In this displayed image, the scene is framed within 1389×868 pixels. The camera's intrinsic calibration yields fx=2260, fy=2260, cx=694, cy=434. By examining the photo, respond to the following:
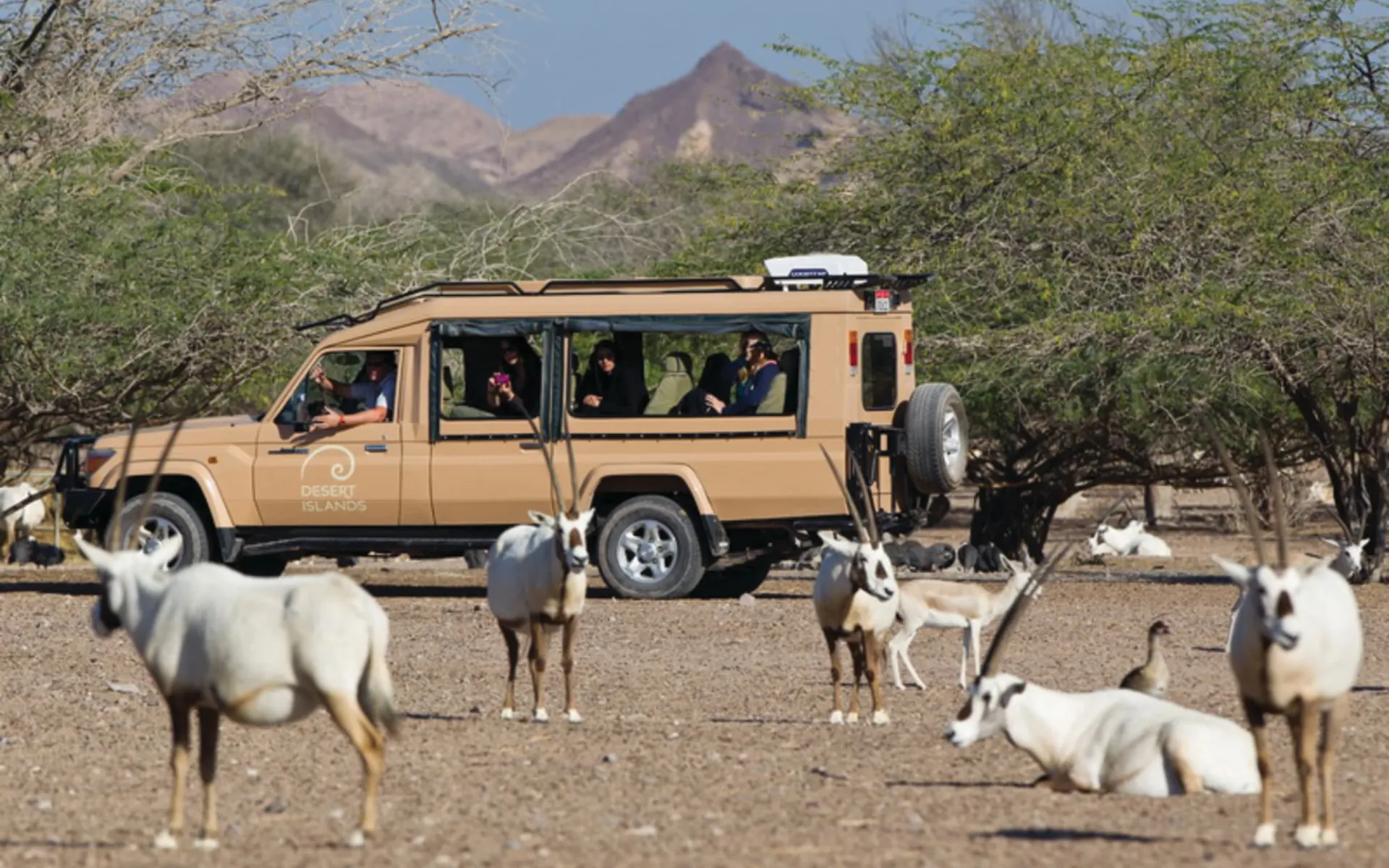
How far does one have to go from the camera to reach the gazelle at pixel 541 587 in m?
12.1

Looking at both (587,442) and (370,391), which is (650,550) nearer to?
(587,442)

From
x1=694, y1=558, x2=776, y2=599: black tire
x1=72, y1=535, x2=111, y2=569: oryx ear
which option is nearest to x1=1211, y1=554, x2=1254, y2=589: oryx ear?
x1=72, y1=535, x2=111, y2=569: oryx ear

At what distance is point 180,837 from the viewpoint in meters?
8.52

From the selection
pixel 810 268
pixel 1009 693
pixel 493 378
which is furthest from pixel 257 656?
pixel 810 268

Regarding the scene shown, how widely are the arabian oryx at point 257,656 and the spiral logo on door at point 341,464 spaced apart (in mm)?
11845

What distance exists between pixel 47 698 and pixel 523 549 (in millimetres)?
3385

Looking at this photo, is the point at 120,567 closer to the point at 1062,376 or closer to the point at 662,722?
the point at 662,722

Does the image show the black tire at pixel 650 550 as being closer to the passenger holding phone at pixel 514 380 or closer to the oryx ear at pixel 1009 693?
the passenger holding phone at pixel 514 380

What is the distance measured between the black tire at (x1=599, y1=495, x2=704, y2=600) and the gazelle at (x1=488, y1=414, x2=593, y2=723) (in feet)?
24.1

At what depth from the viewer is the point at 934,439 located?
19.4 meters

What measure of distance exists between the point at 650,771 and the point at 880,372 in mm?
10196

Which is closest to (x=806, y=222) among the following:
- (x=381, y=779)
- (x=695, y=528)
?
(x=695, y=528)

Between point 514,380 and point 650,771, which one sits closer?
point 650,771

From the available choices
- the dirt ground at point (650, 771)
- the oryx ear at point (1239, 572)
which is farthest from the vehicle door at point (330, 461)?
the oryx ear at point (1239, 572)
